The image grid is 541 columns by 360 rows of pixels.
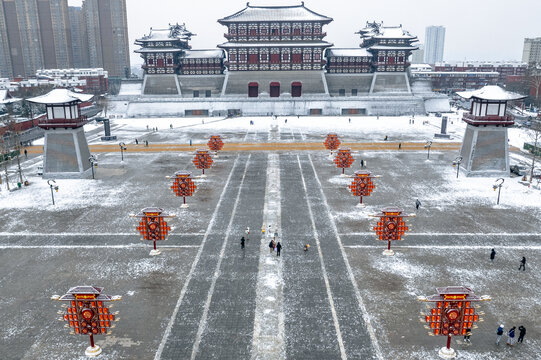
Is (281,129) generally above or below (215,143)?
below

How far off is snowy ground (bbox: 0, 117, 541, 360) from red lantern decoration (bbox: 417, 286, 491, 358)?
81.8 inches

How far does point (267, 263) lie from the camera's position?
26.6 meters

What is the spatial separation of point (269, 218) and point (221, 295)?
12.1 meters

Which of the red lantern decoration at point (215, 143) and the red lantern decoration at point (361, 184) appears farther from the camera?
the red lantern decoration at point (215, 143)

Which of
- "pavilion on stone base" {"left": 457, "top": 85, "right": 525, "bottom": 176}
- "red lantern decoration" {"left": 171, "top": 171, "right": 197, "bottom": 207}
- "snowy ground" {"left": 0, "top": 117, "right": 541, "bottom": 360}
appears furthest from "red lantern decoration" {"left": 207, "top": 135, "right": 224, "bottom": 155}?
"pavilion on stone base" {"left": 457, "top": 85, "right": 525, "bottom": 176}

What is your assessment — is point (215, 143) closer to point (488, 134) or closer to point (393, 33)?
point (488, 134)

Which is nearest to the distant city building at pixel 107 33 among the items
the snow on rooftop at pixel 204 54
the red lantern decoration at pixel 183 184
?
the snow on rooftop at pixel 204 54

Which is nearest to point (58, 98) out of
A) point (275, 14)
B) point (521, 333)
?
point (521, 333)

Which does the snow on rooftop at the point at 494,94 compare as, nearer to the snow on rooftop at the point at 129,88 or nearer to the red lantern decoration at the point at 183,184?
the red lantern decoration at the point at 183,184

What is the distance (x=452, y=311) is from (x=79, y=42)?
21116cm

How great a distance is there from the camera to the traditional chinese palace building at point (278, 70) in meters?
92.9

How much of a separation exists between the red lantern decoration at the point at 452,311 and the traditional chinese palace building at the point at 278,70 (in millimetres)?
78389

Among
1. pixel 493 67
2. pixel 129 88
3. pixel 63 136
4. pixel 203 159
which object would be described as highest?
pixel 493 67

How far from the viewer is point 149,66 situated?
97.7m
